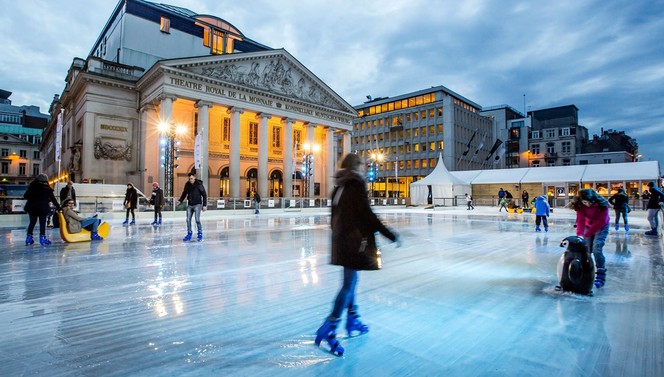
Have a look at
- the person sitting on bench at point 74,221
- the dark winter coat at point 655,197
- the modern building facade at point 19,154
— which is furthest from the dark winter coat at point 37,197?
the modern building facade at point 19,154

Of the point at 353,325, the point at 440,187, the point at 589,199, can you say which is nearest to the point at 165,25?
the point at 440,187

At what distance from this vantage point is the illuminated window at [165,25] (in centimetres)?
3841

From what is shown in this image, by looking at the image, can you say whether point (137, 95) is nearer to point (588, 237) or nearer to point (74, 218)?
point (74, 218)

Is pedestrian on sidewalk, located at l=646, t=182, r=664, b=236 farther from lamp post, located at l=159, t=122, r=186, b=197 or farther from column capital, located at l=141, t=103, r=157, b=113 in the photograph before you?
column capital, located at l=141, t=103, r=157, b=113

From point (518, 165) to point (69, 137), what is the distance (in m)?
73.1

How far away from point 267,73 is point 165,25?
13.5 m

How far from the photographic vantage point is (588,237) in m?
5.25

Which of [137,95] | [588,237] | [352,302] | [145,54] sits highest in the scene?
[145,54]

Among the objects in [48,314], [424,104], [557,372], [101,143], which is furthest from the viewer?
[424,104]

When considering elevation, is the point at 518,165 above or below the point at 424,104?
below

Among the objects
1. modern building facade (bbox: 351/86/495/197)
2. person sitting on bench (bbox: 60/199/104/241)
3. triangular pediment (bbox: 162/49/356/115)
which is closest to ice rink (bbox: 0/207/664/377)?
person sitting on bench (bbox: 60/199/104/241)

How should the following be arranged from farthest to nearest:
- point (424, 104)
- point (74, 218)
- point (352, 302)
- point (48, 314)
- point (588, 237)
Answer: point (424, 104) < point (74, 218) < point (588, 237) < point (48, 314) < point (352, 302)

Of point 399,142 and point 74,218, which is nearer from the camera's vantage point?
point 74,218

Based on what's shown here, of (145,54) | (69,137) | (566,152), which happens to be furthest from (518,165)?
(69,137)
